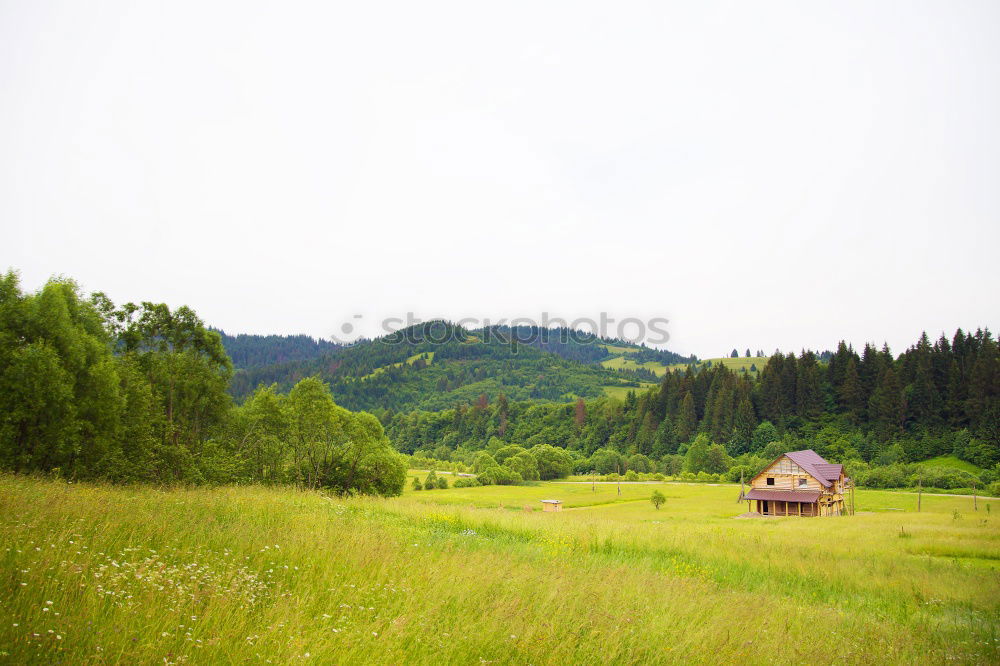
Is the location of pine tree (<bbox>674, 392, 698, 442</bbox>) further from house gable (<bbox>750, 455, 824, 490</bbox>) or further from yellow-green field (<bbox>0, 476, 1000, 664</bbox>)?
yellow-green field (<bbox>0, 476, 1000, 664</bbox>)

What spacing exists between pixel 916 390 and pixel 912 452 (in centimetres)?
1499

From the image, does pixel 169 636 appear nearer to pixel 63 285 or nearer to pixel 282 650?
pixel 282 650

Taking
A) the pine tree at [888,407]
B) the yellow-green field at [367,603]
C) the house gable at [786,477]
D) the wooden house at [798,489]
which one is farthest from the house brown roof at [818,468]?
the yellow-green field at [367,603]

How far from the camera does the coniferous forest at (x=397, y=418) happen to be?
22.0 meters

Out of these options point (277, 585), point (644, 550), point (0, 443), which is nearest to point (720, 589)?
point (644, 550)

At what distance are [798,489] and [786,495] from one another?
6.72 ft

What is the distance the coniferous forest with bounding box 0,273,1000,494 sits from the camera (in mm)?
21953

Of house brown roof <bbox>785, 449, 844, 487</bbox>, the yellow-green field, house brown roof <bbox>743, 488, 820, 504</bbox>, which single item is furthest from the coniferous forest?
house brown roof <bbox>743, 488, 820, 504</bbox>

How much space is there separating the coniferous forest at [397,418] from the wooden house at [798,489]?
70.8 ft

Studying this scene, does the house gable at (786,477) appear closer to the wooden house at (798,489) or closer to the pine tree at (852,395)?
the wooden house at (798,489)

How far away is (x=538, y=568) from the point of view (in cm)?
887

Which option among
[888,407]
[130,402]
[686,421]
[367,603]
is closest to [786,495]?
[888,407]

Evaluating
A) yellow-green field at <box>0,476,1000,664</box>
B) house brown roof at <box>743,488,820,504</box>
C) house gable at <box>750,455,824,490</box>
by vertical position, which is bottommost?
house brown roof at <box>743,488,820,504</box>

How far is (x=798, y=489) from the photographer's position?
58.7 meters
